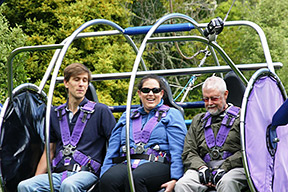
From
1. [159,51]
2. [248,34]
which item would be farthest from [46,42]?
[248,34]

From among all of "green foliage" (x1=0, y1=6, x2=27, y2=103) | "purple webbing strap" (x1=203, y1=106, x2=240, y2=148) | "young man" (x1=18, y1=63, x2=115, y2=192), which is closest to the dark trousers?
"young man" (x1=18, y1=63, x2=115, y2=192)

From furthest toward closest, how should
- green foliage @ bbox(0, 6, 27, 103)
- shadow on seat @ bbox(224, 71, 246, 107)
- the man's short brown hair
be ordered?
green foliage @ bbox(0, 6, 27, 103)
shadow on seat @ bbox(224, 71, 246, 107)
the man's short brown hair

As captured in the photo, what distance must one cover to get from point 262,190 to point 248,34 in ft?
35.4

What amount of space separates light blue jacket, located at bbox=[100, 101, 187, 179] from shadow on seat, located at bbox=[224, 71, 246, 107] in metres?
0.74

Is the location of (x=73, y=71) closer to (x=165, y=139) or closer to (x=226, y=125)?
(x=165, y=139)

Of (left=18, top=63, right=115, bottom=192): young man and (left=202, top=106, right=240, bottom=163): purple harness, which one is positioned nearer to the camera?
(left=202, top=106, right=240, bottom=163): purple harness

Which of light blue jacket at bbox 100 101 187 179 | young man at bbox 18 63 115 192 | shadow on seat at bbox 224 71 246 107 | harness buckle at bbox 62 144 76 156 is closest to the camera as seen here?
light blue jacket at bbox 100 101 187 179

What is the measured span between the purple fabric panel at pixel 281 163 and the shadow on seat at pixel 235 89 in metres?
0.76

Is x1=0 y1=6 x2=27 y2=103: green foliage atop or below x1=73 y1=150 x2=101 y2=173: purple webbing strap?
atop

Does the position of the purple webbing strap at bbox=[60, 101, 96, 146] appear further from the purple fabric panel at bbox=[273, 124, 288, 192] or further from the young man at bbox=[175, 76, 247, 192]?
the purple fabric panel at bbox=[273, 124, 288, 192]

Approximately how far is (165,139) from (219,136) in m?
0.51

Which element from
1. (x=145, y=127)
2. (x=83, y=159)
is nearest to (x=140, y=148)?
(x=145, y=127)

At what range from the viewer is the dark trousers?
483cm

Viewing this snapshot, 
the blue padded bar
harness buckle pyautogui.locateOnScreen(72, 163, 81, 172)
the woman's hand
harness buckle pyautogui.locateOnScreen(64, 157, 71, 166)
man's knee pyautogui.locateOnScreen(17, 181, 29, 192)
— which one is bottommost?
the woman's hand
